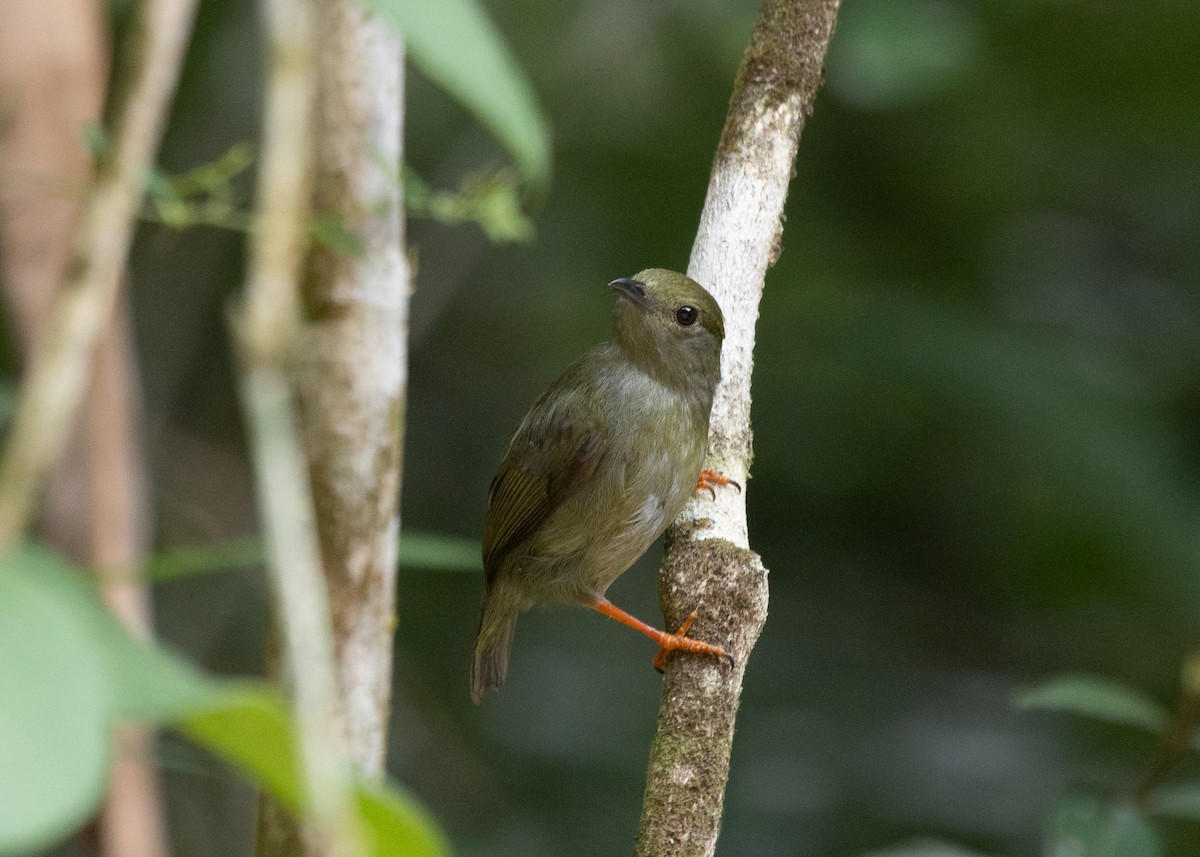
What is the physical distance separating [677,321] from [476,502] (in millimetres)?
2436

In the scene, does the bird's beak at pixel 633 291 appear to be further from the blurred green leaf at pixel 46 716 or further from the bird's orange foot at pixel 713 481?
the blurred green leaf at pixel 46 716

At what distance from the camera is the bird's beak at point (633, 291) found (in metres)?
4.21

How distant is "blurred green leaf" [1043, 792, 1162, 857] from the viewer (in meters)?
3.09

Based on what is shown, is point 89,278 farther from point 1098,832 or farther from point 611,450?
point 611,450

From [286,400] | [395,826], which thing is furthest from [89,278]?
[395,826]

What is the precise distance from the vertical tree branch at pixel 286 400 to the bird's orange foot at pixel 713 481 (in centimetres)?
236

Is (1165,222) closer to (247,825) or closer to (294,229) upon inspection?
(247,825)

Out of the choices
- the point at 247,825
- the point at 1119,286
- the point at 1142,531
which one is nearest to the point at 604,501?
the point at 1142,531

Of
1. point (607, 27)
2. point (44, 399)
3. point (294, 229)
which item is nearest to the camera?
point (44, 399)

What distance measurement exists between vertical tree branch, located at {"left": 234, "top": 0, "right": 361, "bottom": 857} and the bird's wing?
10.5 ft

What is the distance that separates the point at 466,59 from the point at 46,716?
47 centimetres

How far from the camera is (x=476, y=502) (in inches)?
251

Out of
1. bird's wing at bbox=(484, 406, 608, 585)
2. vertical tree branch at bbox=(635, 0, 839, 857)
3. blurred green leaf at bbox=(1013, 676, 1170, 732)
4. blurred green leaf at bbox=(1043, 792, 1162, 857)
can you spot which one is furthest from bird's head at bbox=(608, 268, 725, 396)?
blurred green leaf at bbox=(1043, 792, 1162, 857)

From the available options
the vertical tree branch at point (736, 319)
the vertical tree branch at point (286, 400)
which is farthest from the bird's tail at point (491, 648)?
the vertical tree branch at point (286, 400)
